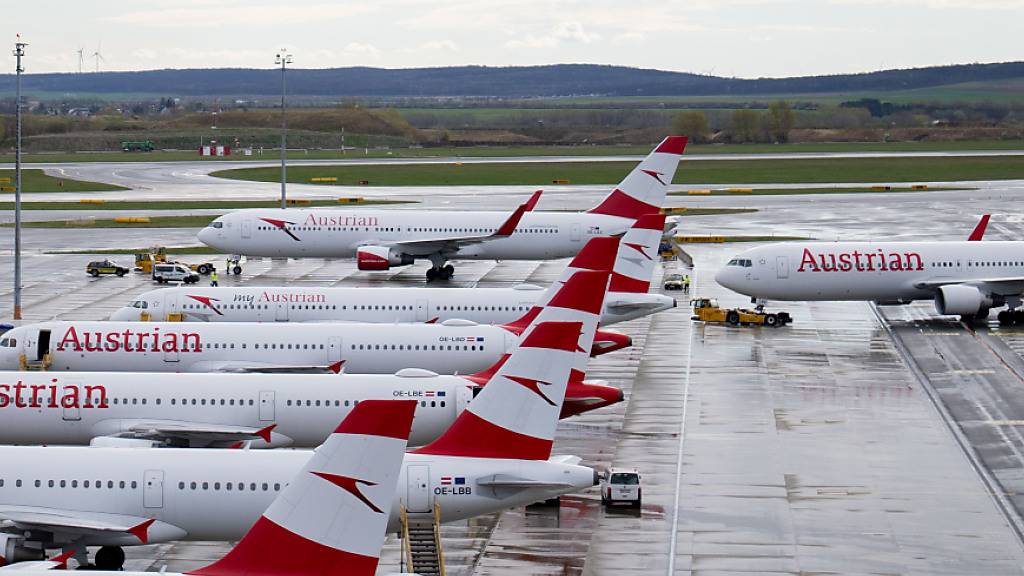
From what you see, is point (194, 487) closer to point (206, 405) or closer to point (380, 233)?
point (206, 405)

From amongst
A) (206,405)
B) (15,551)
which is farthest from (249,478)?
(206,405)

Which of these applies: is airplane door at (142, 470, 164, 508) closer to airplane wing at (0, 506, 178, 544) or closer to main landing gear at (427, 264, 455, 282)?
airplane wing at (0, 506, 178, 544)

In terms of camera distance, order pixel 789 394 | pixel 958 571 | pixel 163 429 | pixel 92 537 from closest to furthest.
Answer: pixel 92 537 < pixel 958 571 < pixel 163 429 < pixel 789 394

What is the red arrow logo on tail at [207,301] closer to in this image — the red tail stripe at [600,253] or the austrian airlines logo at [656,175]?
the red tail stripe at [600,253]

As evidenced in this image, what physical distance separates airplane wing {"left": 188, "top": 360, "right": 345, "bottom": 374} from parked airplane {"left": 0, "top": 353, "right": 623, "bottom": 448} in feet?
27.4

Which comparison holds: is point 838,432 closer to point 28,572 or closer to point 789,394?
point 789,394

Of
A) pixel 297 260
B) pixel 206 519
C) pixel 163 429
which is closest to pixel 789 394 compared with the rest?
pixel 163 429

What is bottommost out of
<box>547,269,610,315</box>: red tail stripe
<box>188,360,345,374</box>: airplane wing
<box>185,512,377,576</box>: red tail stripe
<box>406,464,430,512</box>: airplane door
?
<box>188,360,345,374</box>: airplane wing

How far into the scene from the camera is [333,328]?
53.9 meters

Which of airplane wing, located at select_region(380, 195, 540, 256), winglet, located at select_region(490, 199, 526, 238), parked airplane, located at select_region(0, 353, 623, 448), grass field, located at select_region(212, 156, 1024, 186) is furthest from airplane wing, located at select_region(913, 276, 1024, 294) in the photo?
grass field, located at select_region(212, 156, 1024, 186)

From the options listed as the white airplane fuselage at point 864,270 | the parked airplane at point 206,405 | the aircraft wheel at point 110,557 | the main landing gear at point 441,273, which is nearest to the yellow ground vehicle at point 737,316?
the white airplane fuselage at point 864,270

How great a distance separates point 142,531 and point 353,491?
970 centimetres

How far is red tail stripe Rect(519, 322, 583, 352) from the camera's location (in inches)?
1265

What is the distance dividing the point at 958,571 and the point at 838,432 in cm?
1575
